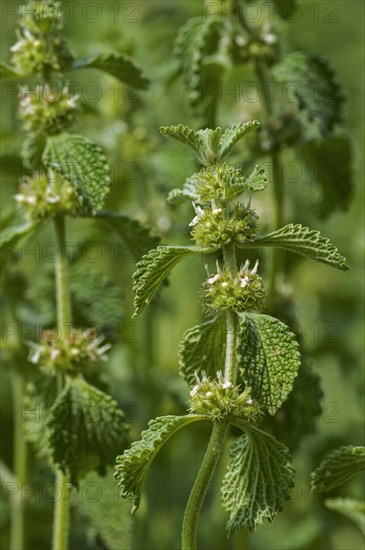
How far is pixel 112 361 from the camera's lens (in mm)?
3705

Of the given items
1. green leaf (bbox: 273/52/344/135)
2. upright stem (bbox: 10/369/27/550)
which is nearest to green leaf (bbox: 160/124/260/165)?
green leaf (bbox: 273/52/344/135)

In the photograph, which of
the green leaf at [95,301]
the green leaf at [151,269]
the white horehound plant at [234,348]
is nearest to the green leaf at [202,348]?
the white horehound plant at [234,348]

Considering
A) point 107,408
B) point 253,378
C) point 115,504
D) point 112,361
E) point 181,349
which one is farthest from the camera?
point 112,361

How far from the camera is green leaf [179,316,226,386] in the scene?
197cm

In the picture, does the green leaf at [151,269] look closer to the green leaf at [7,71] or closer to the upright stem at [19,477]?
the green leaf at [7,71]

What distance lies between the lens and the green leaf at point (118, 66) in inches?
89.0

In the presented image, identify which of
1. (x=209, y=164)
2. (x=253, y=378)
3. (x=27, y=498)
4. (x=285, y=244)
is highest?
(x=209, y=164)

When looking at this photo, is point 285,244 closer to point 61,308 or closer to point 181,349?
point 181,349

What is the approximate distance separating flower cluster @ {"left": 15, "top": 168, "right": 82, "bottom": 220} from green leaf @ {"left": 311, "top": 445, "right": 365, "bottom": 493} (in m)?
0.82

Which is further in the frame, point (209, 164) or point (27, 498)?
point (27, 498)

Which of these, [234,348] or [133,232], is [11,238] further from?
[234,348]

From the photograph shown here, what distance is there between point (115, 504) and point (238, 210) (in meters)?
0.95

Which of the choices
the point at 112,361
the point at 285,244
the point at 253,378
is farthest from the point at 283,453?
the point at 112,361

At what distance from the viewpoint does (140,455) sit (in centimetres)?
175
